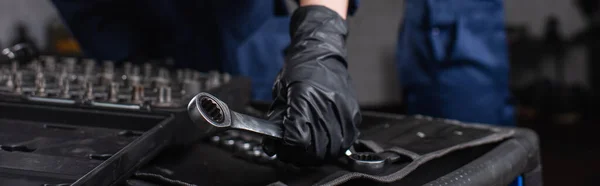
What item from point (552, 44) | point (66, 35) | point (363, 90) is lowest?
point (363, 90)

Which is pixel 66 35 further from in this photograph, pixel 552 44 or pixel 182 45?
pixel 552 44

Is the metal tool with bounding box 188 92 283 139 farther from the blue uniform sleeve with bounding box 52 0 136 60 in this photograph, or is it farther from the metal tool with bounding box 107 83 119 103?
the blue uniform sleeve with bounding box 52 0 136 60

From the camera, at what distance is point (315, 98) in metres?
0.66

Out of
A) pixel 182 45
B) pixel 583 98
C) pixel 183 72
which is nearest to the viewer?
pixel 183 72

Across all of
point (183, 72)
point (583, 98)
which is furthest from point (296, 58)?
point (583, 98)

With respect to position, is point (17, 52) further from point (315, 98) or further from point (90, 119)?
point (315, 98)

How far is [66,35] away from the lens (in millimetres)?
2855

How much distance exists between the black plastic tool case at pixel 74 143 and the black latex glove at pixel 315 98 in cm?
14

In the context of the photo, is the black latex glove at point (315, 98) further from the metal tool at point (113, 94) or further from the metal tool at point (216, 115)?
the metal tool at point (113, 94)

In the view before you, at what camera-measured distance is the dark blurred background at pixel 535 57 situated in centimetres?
272

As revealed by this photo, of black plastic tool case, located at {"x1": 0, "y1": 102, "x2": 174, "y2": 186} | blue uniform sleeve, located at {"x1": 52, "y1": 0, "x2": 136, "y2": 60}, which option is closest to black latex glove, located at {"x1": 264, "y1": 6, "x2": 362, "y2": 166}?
black plastic tool case, located at {"x1": 0, "y1": 102, "x2": 174, "y2": 186}

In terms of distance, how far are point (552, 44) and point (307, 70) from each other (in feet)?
9.87

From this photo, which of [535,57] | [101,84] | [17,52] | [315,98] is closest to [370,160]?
[315,98]

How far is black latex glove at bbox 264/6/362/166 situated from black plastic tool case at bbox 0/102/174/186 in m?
0.14
